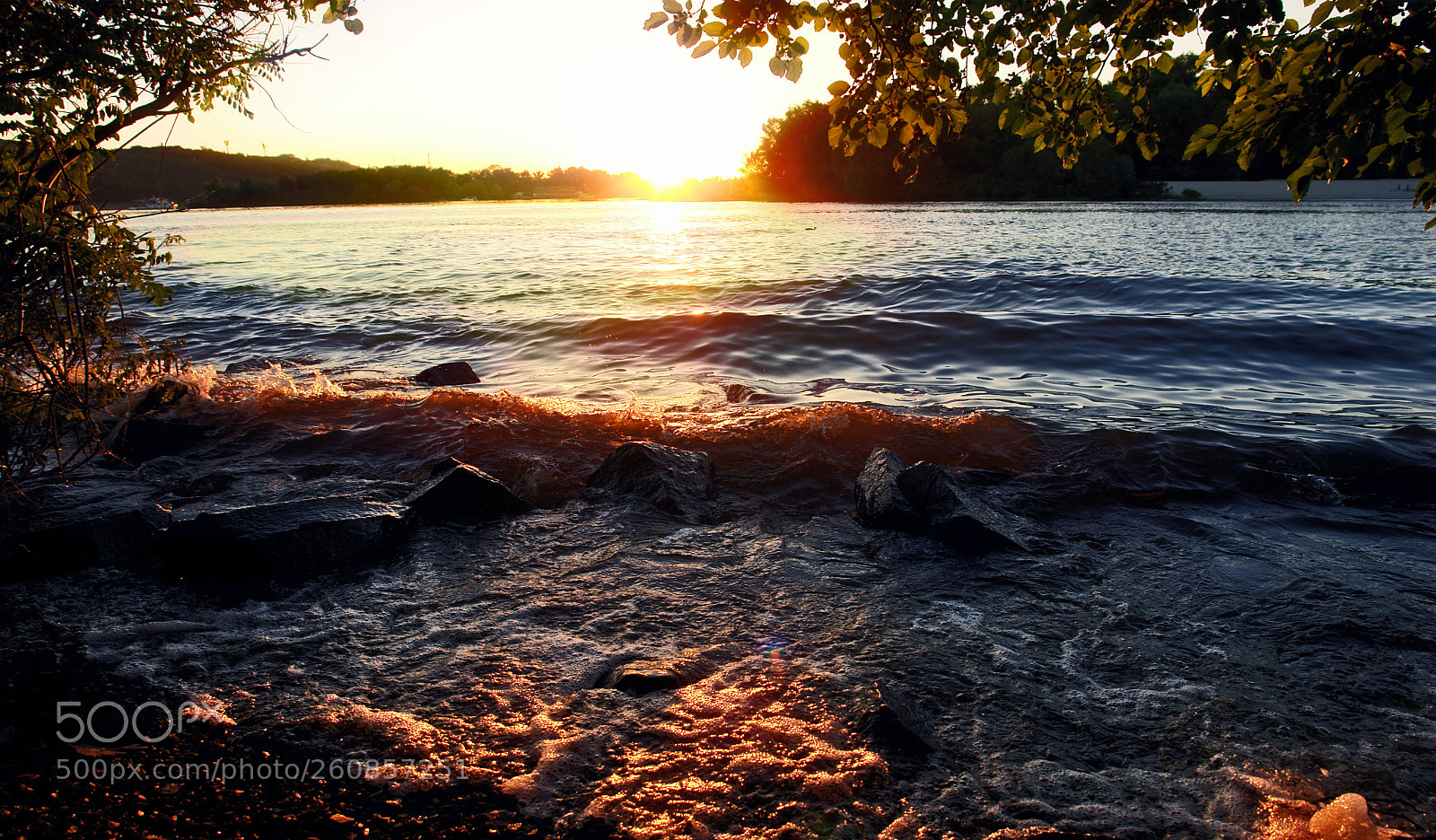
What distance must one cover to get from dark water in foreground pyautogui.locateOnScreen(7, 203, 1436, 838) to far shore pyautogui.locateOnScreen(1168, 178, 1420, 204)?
6488cm

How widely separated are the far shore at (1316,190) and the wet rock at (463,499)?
230 feet

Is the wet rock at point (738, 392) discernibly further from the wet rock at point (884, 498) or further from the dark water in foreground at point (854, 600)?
the wet rock at point (884, 498)

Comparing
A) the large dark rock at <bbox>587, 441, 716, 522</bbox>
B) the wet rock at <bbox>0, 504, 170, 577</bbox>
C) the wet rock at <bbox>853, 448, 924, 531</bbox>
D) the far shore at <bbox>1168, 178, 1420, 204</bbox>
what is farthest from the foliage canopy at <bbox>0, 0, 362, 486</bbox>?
the far shore at <bbox>1168, 178, 1420, 204</bbox>

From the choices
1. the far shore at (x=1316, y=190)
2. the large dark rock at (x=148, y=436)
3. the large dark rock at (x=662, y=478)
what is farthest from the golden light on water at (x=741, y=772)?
the far shore at (x=1316, y=190)

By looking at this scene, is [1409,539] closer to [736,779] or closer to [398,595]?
[736,779]

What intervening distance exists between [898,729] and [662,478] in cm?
313

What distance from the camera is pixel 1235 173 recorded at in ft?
253

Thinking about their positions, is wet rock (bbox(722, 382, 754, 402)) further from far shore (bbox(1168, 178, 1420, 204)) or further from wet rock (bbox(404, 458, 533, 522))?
far shore (bbox(1168, 178, 1420, 204))

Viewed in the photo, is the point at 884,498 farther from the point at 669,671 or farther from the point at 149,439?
the point at 149,439

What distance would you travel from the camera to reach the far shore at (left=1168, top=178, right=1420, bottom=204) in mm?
58869

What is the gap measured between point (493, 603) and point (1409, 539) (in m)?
6.37

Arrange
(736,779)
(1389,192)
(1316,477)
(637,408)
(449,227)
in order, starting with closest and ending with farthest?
(736,779), (1316,477), (637,408), (449,227), (1389,192)

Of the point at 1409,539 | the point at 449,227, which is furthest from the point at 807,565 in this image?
the point at 449,227

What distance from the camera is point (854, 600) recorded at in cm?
429
